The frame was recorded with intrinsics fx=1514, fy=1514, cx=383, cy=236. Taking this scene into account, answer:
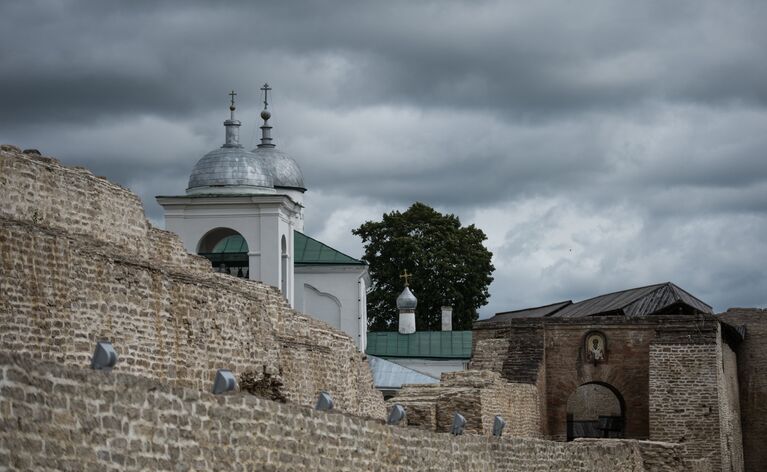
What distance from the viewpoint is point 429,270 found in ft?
188

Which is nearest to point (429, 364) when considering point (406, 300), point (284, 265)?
point (406, 300)

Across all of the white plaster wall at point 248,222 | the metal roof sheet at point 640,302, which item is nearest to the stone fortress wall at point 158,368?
the metal roof sheet at point 640,302

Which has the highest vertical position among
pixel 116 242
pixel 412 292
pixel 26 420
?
pixel 412 292

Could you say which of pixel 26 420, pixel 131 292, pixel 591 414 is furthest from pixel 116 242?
pixel 591 414

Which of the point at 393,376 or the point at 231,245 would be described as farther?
the point at 393,376

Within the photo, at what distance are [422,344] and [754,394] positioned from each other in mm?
16317

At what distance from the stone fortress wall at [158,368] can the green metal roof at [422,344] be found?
94.6 ft

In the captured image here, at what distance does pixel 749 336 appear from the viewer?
122 feet

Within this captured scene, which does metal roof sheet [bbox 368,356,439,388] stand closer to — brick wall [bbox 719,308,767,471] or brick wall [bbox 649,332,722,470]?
brick wall [bbox 719,308,767,471]

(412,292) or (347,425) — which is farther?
(412,292)

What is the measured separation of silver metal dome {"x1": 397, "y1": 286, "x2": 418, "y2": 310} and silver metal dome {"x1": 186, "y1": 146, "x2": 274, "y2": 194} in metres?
10.7

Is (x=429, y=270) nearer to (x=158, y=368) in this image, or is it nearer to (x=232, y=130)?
(x=232, y=130)

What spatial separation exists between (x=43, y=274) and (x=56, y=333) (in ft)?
1.71

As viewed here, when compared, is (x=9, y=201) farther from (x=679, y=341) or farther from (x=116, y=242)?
(x=679, y=341)
